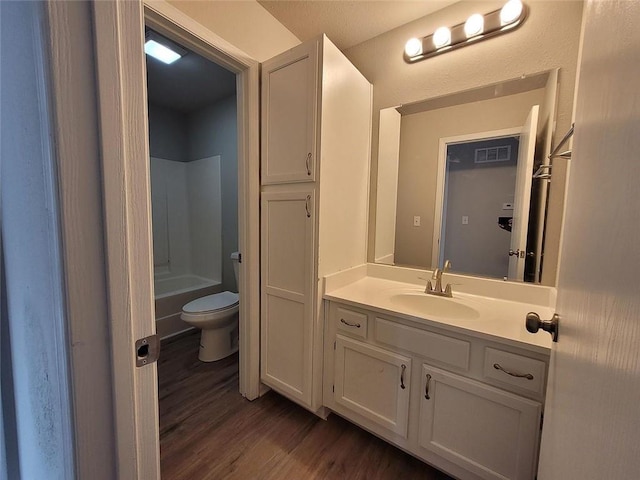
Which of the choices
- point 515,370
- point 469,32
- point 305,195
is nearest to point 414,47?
point 469,32

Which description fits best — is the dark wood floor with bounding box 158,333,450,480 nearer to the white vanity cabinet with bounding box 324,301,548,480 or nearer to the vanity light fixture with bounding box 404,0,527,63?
the white vanity cabinet with bounding box 324,301,548,480

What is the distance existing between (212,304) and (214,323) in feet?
0.62

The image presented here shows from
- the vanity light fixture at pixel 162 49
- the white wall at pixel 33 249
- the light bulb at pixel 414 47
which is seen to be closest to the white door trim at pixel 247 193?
the vanity light fixture at pixel 162 49

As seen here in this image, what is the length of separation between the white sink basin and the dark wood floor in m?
0.74

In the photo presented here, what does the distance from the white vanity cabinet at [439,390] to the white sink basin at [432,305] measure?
232 mm

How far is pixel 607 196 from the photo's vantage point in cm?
45

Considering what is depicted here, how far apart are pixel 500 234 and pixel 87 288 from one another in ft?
5.67

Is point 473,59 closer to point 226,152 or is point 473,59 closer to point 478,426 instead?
point 478,426

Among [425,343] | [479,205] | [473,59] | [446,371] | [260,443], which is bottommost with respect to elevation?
[260,443]

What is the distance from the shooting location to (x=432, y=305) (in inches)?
59.5

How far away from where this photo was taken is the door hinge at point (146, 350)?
1.66ft

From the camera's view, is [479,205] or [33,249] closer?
[33,249]

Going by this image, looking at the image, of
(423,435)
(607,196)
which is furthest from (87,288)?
(423,435)

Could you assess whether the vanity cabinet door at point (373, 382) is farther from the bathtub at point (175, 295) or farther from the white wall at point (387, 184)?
the bathtub at point (175, 295)
